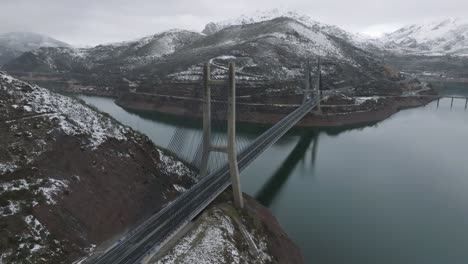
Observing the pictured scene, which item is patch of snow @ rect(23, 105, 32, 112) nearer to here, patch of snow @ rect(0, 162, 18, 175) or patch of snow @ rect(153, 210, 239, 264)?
patch of snow @ rect(0, 162, 18, 175)

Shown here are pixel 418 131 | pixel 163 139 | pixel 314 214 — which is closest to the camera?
pixel 314 214

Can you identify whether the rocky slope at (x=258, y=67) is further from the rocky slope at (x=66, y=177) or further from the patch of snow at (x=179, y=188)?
the rocky slope at (x=66, y=177)

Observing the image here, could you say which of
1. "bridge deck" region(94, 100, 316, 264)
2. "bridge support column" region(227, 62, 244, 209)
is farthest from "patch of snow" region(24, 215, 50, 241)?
"bridge support column" region(227, 62, 244, 209)

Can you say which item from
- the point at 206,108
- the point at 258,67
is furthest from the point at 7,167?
the point at 258,67

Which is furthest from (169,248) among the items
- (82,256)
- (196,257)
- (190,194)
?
(190,194)

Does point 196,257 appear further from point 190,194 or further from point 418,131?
point 418,131

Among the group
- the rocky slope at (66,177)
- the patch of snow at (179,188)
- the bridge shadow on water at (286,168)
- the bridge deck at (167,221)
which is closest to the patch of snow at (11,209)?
the rocky slope at (66,177)

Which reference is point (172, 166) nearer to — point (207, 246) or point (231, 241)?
point (231, 241)
